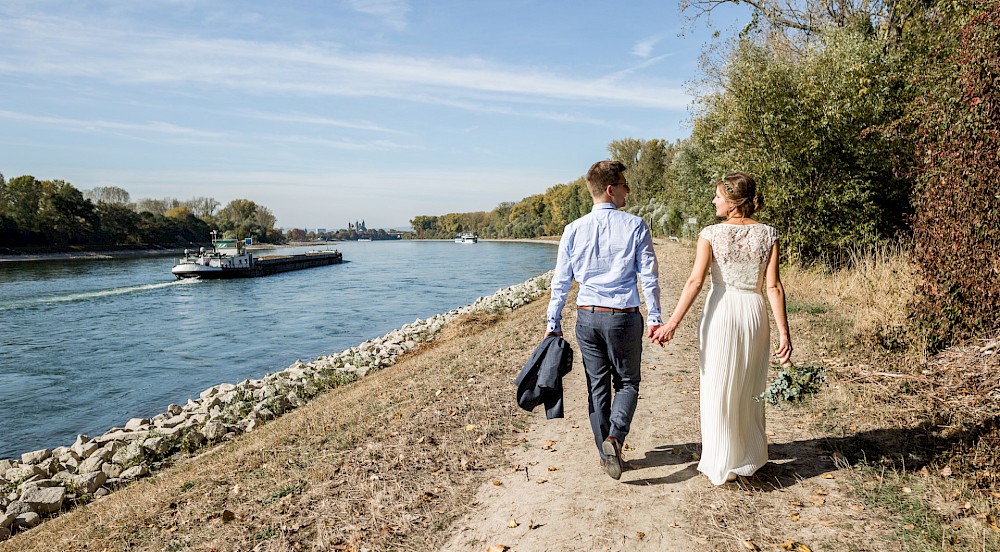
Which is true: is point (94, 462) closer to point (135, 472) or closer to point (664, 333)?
point (135, 472)

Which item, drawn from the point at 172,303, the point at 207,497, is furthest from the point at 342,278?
the point at 207,497

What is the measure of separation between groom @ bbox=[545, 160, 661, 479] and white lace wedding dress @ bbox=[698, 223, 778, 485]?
1.36 feet

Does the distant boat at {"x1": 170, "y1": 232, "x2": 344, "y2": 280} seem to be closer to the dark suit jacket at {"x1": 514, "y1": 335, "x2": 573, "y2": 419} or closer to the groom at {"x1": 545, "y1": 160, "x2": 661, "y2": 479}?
the dark suit jacket at {"x1": 514, "y1": 335, "x2": 573, "y2": 419}

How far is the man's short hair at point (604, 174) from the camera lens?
415 cm

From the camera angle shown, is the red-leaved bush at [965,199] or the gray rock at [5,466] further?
the gray rock at [5,466]

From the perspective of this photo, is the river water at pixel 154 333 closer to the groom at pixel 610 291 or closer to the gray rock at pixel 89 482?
the gray rock at pixel 89 482

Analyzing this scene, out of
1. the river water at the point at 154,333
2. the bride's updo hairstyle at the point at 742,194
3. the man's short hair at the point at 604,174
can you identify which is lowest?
the river water at the point at 154,333

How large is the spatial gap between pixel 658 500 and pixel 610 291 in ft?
5.13

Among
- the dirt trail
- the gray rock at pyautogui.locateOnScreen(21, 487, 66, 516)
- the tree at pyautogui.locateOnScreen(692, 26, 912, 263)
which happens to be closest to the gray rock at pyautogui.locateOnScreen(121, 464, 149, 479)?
the gray rock at pyautogui.locateOnScreen(21, 487, 66, 516)

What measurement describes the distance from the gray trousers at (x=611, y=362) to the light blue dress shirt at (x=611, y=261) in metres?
0.11

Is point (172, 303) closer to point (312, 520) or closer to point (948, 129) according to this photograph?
point (312, 520)

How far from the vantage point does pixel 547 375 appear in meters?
4.25

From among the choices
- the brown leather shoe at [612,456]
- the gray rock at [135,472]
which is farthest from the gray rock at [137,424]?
the brown leather shoe at [612,456]

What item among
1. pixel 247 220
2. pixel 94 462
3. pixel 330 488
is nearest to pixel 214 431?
pixel 94 462
